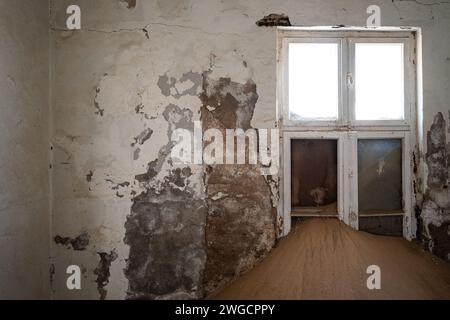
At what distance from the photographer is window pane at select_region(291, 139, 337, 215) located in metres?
2.32

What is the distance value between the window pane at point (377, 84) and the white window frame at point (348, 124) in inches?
1.7

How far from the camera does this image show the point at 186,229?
223cm

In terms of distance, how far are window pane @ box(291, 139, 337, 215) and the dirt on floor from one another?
152 millimetres

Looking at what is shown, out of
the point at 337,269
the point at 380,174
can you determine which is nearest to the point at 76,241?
the point at 337,269

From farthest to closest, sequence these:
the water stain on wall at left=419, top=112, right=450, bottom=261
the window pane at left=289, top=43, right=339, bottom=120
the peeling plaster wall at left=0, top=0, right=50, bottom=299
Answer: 1. the window pane at left=289, top=43, right=339, bottom=120
2. the water stain on wall at left=419, top=112, right=450, bottom=261
3. the peeling plaster wall at left=0, top=0, right=50, bottom=299

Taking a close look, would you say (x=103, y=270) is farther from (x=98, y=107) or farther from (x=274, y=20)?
(x=274, y=20)

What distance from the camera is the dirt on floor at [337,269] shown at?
181 cm

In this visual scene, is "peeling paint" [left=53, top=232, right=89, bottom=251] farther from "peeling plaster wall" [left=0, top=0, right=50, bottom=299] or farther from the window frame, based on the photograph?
the window frame

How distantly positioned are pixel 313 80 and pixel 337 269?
1.34 m

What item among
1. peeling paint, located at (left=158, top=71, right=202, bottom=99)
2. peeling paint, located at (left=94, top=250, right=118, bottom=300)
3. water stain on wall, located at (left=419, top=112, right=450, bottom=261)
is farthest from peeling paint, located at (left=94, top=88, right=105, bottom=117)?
water stain on wall, located at (left=419, top=112, right=450, bottom=261)

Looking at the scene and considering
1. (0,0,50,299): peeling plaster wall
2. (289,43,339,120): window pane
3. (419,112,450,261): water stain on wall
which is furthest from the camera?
(289,43,339,120): window pane

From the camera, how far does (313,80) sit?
2.32 metres

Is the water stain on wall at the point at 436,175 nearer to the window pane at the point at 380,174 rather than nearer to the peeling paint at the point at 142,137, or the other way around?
the window pane at the point at 380,174
